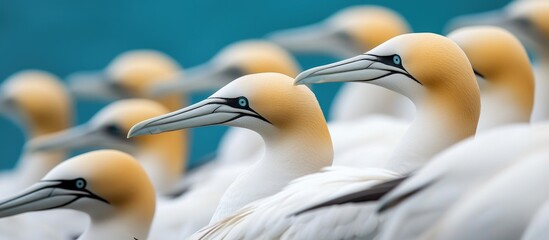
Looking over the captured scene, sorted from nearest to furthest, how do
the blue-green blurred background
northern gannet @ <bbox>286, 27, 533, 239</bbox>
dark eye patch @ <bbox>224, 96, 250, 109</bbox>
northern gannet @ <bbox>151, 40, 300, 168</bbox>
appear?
dark eye patch @ <bbox>224, 96, 250, 109</bbox> → northern gannet @ <bbox>286, 27, 533, 239</bbox> → northern gannet @ <bbox>151, 40, 300, 168</bbox> → the blue-green blurred background

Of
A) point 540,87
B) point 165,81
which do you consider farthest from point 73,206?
point 165,81

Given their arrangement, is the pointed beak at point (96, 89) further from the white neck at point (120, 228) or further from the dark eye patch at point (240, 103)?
the dark eye patch at point (240, 103)

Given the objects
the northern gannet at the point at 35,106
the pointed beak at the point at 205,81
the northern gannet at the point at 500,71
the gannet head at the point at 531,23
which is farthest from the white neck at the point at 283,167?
the northern gannet at the point at 35,106

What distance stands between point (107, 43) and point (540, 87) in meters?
Result: 7.54

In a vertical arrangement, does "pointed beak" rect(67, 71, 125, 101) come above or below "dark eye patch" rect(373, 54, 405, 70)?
above

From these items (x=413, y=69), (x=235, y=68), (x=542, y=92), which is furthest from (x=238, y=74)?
(x=413, y=69)

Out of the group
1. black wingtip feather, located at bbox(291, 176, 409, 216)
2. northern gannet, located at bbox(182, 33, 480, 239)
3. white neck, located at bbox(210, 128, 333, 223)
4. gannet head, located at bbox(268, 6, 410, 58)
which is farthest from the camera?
gannet head, located at bbox(268, 6, 410, 58)

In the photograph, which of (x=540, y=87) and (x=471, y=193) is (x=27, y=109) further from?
(x=471, y=193)

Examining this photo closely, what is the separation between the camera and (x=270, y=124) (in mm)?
5426

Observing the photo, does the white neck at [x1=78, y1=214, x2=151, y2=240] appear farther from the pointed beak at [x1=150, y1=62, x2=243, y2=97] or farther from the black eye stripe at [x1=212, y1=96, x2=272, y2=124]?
the pointed beak at [x1=150, y1=62, x2=243, y2=97]

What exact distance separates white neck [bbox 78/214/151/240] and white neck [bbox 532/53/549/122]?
2505 millimetres

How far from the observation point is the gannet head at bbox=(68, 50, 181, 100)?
35.0ft

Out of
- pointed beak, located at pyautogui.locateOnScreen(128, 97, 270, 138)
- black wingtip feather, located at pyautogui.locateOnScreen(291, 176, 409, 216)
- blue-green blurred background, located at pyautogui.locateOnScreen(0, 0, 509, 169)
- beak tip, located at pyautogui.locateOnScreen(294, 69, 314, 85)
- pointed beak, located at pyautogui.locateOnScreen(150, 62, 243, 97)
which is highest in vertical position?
blue-green blurred background, located at pyautogui.locateOnScreen(0, 0, 509, 169)

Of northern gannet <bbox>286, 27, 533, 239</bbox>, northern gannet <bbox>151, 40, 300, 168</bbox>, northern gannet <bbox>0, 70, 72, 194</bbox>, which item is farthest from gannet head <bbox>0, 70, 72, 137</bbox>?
northern gannet <bbox>286, 27, 533, 239</bbox>
